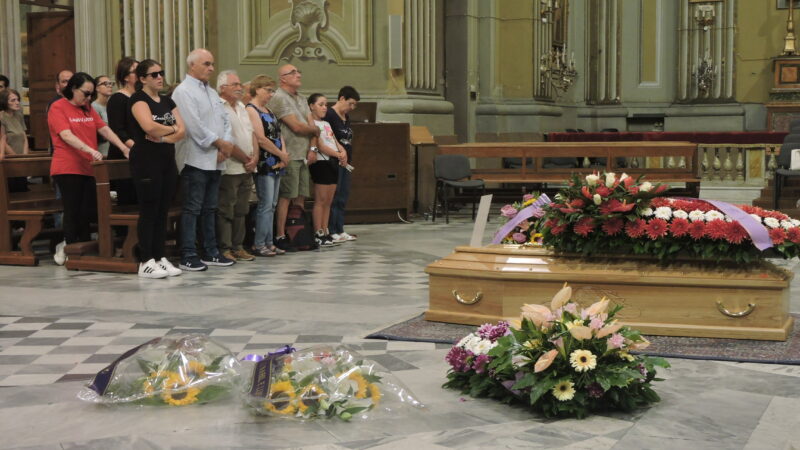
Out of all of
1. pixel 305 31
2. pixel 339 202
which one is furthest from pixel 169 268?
pixel 305 31

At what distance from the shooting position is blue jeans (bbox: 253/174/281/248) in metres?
9.66

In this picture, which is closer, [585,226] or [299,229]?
[585,226]

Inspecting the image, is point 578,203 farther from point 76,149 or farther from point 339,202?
point 339,202

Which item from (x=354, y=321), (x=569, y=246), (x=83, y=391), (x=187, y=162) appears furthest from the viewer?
(x=187, y=162)

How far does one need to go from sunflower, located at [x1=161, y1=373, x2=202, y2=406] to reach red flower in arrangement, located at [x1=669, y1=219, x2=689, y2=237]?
2.74 m

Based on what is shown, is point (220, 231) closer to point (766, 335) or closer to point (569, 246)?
point (569, 246)

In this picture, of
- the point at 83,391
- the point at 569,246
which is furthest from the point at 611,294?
the point at 83,391

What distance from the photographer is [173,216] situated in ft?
30.1

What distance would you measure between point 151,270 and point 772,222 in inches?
186

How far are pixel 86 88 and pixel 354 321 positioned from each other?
3.81 m

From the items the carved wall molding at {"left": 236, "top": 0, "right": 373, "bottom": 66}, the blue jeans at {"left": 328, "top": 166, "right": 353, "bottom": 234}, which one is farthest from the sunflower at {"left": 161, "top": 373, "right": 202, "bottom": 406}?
the carved wall molding at {"left": 236, "top": 0, "right": 373, "bottom": 66}

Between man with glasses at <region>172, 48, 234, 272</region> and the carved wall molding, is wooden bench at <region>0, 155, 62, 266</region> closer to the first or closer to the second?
man with glasses at <region>172, 48, 234, 272</region>

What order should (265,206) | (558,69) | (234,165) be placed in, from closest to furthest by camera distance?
(234,165) < (265,206) < (558,69)

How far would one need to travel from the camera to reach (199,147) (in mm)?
8719
